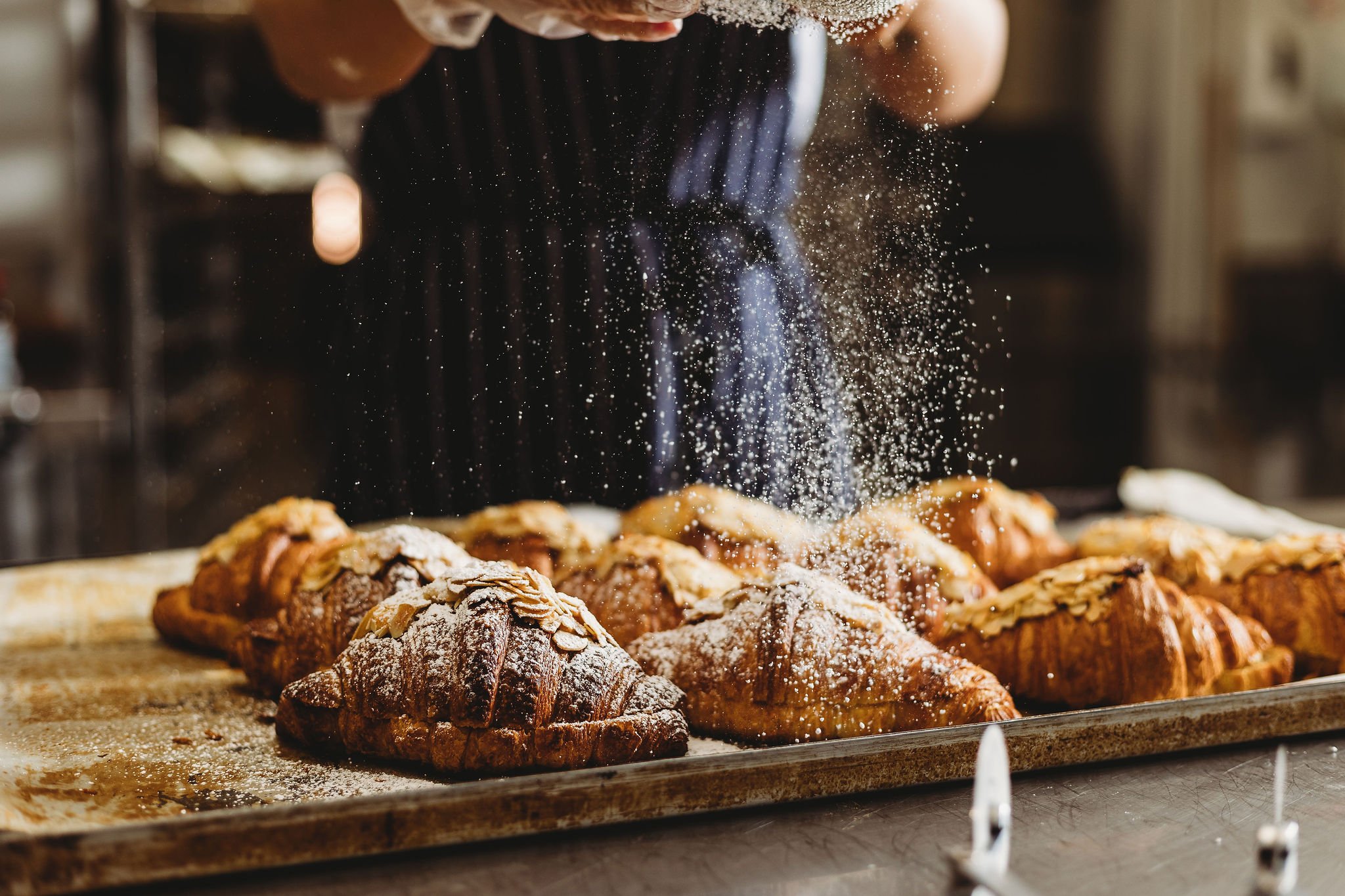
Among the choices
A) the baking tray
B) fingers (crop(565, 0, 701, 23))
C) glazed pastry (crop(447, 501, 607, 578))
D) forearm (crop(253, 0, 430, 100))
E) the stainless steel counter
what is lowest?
the stainless steel counter

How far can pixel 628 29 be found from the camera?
40.9 inches

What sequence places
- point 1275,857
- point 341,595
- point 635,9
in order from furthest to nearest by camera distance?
point 341,595 → point 635,9 → point 1275,857

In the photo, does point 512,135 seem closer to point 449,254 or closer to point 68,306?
point 449,254

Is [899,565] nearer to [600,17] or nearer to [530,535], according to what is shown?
[530,535]

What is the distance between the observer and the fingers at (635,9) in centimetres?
99

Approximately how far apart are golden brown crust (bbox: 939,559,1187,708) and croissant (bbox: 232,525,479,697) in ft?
1.75

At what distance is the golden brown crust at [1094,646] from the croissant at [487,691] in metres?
0.35

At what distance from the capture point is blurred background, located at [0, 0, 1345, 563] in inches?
130

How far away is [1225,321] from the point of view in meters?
4.12

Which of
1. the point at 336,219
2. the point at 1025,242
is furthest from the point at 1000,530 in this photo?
the point at 1025,242

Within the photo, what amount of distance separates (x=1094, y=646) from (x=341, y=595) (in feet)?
2.41

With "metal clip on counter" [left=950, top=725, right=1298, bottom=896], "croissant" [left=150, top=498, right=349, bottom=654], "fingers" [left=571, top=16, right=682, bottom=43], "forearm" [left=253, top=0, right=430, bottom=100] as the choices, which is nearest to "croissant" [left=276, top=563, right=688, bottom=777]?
"metal clip on counter" [left=950, top=725, right=1298, bottom=896]

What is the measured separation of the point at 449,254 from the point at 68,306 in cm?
301

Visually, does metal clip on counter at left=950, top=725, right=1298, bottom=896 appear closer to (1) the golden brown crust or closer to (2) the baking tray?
(2) the baking tray
